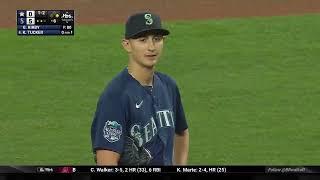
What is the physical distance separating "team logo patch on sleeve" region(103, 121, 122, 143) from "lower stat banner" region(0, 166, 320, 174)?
174 millimetres

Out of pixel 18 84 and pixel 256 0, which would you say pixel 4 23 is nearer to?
pixel 18 84

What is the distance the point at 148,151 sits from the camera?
4.46 metres

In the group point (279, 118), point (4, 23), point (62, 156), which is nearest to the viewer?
point (62, 156)

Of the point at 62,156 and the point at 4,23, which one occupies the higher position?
the point at 4,23

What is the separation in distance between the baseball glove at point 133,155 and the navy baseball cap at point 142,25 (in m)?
0.60

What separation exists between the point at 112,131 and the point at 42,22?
4196mm

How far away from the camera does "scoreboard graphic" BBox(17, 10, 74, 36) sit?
27.1ft

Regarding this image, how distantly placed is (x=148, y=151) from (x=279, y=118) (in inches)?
299

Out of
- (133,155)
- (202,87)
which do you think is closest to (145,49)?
(133,155)

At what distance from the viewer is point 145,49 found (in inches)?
177

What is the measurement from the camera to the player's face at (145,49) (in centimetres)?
449

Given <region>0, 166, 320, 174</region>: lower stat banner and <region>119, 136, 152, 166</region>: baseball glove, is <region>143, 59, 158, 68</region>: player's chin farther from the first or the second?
<region>0, 166, 320, 174</region>: lower stat banner

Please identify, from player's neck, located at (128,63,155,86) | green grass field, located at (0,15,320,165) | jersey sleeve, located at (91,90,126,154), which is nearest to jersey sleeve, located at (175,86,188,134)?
player's neck, located at (128,63,155,86)

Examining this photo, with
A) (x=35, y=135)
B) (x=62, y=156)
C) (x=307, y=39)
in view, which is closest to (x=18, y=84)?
(x=35, y=135)
